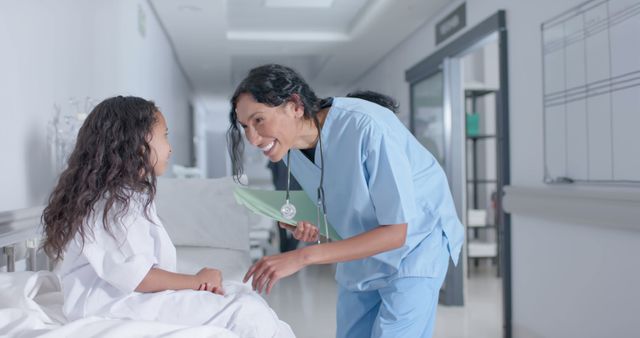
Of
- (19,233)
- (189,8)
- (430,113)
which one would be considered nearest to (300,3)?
(189,8)

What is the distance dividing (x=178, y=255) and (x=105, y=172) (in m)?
1.04

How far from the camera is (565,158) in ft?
10.3

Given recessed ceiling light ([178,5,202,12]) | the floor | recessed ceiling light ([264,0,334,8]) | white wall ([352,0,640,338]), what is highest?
recessed ceiling light ([264,0,334,8])

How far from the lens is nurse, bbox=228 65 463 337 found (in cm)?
135

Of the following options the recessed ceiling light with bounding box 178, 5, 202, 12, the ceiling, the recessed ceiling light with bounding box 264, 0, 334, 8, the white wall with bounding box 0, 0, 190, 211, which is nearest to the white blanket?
the white wall with bounding box 0, 0, 190, 211

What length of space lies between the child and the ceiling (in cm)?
385

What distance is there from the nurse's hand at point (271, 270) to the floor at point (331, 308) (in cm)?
267

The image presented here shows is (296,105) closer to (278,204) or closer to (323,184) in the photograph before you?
(323,184)

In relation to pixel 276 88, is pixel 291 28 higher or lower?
higher

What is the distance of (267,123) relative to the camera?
1.37m

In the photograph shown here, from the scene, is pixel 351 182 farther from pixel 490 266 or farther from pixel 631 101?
pixel 490 266

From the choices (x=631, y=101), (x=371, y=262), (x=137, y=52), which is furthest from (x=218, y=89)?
(x=371, y=262)

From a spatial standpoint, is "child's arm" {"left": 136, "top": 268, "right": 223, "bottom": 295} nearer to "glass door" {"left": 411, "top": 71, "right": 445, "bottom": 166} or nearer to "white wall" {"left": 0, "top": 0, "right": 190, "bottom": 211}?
"white wall" {"left": 0, "top": 0, "right": 190, "bottom": 211}

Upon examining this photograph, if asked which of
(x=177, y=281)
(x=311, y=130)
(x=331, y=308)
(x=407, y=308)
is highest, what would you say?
(x=311, y=130)
